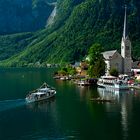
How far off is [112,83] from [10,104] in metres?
46.6

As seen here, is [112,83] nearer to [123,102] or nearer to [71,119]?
[123,102]

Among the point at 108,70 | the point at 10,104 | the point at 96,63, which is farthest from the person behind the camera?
the point at 108,70

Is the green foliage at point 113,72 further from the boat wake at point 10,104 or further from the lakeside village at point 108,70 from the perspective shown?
the boat wake at point 10,104

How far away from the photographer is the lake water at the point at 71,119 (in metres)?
67.8

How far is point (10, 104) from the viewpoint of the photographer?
98.1 metres

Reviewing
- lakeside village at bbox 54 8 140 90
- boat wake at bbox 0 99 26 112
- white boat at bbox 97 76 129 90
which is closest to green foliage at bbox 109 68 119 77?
lakeside village at bbox 54 8 140 90

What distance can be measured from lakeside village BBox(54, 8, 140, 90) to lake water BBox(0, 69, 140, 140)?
30432 mm

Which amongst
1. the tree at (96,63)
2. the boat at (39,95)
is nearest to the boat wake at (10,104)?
the boat at (39,95)

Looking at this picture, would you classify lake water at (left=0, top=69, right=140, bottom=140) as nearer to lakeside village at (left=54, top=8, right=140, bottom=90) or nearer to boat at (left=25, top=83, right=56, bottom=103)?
boat at (left=25, top=83, right=56, bottom=103)

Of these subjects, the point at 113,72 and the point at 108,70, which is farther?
the point at 108,70

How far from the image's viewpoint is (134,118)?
79.3 m

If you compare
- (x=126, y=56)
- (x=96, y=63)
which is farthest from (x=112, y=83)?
(x=126, y=56)

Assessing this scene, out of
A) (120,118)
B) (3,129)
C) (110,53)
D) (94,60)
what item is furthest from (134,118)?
(110,53)

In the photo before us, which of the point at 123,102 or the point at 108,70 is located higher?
the point at 108,70
